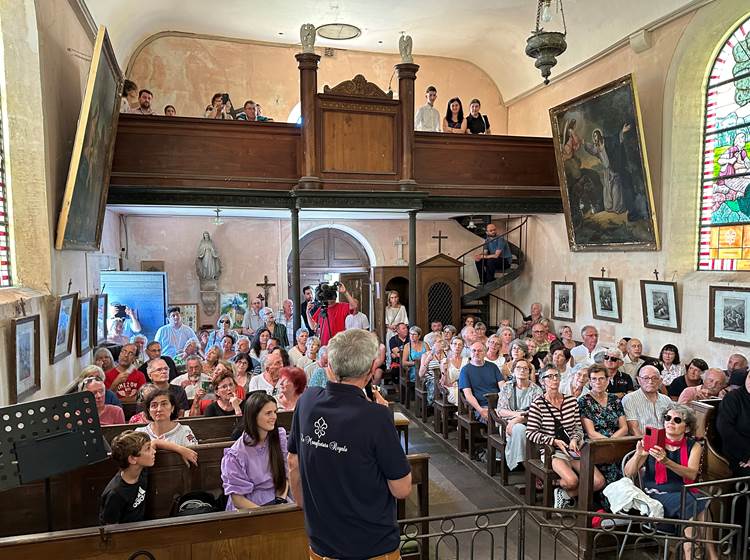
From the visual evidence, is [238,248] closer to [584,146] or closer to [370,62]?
[370,62]

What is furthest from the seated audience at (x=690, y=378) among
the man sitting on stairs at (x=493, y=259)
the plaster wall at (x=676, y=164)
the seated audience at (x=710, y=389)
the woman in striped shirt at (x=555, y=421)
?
the man sitting on stairs at (x=493, y=259)

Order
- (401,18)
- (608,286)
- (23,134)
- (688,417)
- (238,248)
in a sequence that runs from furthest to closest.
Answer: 1. (238,248)
2. (401,18)
3. (608,286)
4. (23,134)
5. (688,417)

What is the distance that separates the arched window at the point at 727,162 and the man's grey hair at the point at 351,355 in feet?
23.0

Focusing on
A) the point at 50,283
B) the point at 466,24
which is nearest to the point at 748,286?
the point at 466,24

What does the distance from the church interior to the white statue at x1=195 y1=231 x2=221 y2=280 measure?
6 centimetres

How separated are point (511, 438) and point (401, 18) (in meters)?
8.45

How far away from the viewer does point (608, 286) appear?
8922 millimetres

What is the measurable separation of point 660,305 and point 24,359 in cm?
821

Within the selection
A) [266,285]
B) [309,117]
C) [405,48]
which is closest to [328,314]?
[309,117]

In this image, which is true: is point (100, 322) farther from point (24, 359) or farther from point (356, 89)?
point (356, 89)

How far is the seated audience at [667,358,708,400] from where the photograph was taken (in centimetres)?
623

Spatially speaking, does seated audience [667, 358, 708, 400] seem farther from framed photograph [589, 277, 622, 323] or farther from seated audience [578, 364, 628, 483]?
framed photograph [589, 277, 622, 323]

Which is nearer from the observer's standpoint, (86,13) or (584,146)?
(86,13)

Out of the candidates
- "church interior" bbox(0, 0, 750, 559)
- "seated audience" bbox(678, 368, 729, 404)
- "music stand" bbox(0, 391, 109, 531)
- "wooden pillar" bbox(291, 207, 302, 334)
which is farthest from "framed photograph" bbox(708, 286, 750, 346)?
"music stand" bbox(0, 391, 109, 531)
